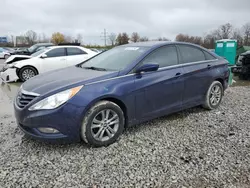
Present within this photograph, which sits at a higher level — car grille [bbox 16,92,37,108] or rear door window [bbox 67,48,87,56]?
rear door window [bbox 67,48,87,56]

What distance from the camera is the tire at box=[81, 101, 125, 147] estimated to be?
283 centimetres

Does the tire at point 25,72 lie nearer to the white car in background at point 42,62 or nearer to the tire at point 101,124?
the white car in background at point 42,62

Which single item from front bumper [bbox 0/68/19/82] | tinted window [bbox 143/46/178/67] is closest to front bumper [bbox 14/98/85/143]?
tinted window [bbox 143/46/178/67]

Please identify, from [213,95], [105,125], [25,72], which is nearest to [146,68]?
[105,125]

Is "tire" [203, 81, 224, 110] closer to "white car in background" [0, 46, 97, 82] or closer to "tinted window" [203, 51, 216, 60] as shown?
"tinted window" [203, 51, 216, 60]

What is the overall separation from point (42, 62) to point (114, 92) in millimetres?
6176

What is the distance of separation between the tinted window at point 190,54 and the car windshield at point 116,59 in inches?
32.4

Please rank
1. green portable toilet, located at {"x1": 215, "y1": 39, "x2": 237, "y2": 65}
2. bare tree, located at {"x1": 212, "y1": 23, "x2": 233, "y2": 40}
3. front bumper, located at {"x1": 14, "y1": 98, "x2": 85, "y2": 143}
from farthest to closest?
bare tree, located at {"x1": 212, "y1": 23, "x2": 233, "y2": 40} < green portable toilet, located at {"x1": 215, "y1": 39, "x2": 237, "y2": 65} < front bumper, located at {"x1": 14, "y1": 98, "x2": 85, "y2": 143}

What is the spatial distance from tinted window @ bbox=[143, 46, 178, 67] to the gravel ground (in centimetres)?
109

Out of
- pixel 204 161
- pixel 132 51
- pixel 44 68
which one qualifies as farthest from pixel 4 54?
pixel 204 161

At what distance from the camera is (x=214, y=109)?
15.1ft

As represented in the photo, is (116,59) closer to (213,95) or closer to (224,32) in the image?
(213,95)

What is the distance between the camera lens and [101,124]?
298 centimetres

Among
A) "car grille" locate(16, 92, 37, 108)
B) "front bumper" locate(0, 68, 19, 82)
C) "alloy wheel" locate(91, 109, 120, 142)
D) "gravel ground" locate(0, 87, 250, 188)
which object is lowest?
"gravel ground" locate(0, 87, 250, 188)
